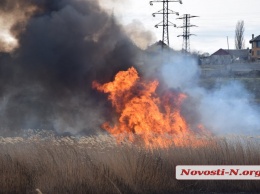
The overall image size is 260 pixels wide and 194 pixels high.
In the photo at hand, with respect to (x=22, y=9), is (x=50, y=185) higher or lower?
lower

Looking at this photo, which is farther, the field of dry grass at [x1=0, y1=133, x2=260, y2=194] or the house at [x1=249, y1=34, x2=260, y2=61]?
the house at [x1=249, y1=34, x2=260, y2=61]

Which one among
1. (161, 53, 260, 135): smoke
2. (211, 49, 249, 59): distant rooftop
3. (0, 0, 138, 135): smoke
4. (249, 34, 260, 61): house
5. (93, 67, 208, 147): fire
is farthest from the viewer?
(211, 49, 249, 59): distant rooftop

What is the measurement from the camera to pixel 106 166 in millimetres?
13672

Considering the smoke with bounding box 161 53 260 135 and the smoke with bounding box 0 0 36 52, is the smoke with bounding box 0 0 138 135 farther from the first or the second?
the smoke with bounding box 161 53 260 135

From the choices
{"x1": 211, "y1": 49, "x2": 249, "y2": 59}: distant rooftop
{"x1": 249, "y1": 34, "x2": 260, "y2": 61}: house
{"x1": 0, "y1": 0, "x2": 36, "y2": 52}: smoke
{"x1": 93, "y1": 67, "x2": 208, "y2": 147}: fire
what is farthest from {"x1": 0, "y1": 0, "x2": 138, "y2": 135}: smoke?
{"x1": 211, "y1": 49, "x2": 249, "y2": 59}: distant rooftop

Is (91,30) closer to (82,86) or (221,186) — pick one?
(82,86)

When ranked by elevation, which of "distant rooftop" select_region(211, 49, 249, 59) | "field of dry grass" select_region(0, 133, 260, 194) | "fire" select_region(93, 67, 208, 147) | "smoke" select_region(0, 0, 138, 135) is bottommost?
"field of dry grass" select_region(0, 133, 260, 194)

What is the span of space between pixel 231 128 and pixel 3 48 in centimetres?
1438

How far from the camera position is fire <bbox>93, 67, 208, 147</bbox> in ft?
65.9

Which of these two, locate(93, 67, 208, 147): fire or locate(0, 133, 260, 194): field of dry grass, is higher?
locate(93, 67, 208, 147): fire

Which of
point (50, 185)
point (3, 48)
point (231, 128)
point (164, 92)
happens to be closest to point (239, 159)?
point (50, 185)

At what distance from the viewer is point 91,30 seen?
80.4 ft

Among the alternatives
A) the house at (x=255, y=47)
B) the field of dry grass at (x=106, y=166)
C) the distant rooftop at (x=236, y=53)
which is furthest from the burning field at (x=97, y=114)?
the distant rooftop at (x=236, y=53)

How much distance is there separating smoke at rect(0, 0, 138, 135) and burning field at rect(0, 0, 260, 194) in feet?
0.18
